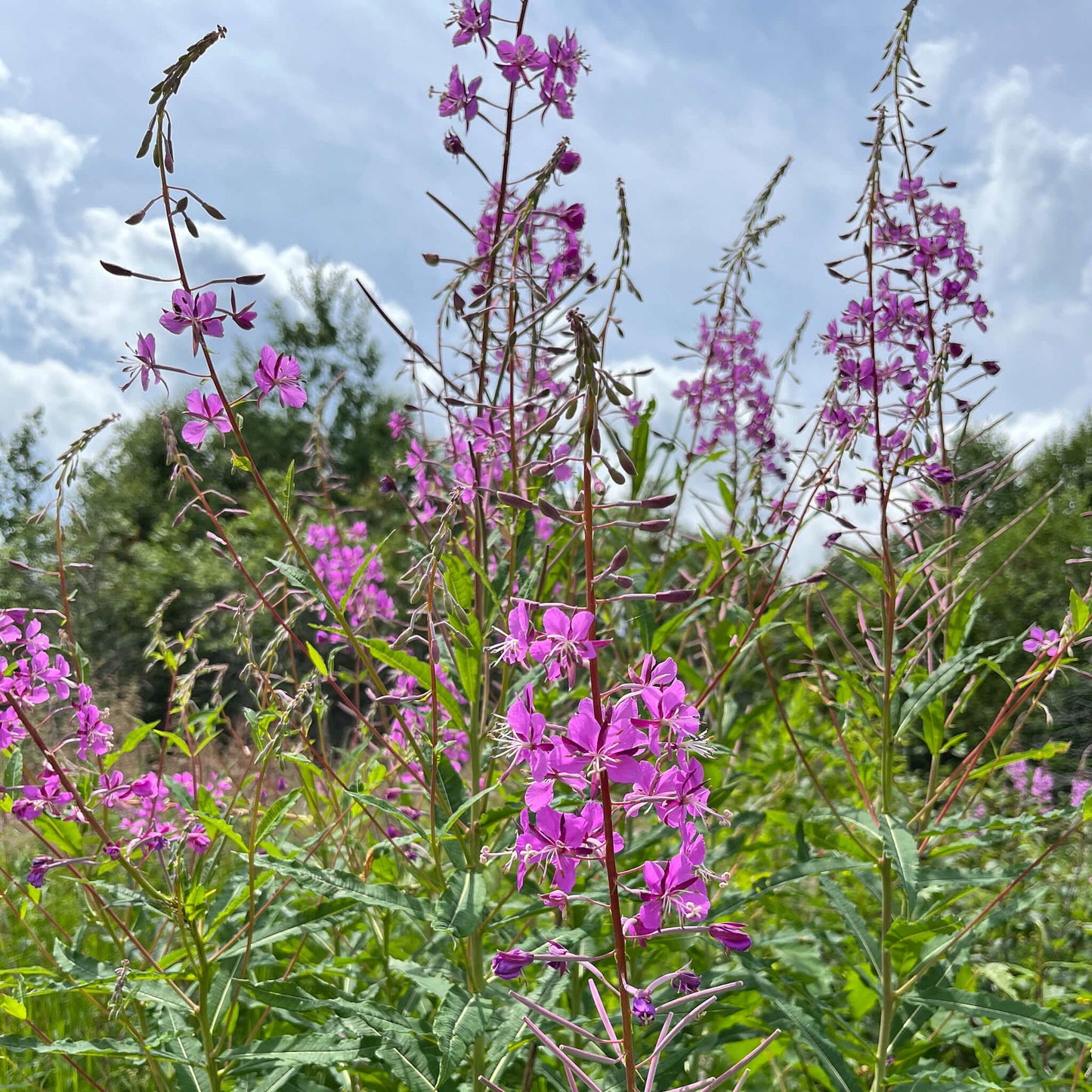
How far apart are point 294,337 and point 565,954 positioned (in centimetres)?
2532

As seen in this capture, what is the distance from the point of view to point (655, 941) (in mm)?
2148

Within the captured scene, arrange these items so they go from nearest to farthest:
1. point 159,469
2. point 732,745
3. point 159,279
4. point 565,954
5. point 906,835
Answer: point 565,954 < point 159,279 < point 906,835 < point 732,745 < point 159,469

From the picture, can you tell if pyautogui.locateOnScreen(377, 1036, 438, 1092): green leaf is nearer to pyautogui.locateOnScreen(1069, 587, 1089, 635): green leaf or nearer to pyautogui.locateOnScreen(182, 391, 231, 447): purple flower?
pyautogui.locateOnScreen(182, 391, 231, 447): purple flower

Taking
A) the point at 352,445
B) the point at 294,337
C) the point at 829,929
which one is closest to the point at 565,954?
the point at 829,929

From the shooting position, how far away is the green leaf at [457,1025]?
1.59 meters

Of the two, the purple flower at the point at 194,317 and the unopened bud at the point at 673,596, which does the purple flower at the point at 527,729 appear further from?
the purple flower at the point at 194,317

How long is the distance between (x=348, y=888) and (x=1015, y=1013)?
5.37ft

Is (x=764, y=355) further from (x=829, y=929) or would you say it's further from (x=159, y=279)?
(x=159, y=279)

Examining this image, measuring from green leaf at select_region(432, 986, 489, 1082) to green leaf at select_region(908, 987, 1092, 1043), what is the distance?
3.91 feet

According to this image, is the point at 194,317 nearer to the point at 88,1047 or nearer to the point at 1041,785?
the point at 88,1047

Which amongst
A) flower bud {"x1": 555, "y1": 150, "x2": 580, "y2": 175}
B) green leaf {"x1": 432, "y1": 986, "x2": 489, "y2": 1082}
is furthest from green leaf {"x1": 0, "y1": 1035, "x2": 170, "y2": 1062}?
flower bud {"x1": 555, "y1": 150, "x2": 580, "y2": 175}

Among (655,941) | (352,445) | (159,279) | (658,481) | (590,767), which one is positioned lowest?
(655,941)

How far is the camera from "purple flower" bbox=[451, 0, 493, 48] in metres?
2.27

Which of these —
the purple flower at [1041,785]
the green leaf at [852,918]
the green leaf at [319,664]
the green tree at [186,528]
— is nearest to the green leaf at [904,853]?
the green leaf at [852,918]
